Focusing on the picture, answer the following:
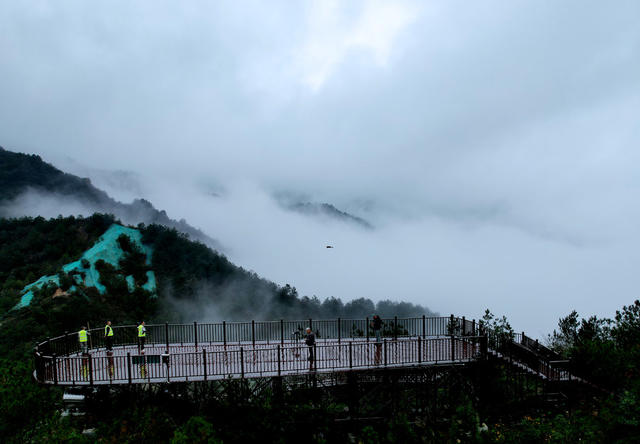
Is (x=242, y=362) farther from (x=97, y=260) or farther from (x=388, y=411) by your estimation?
(x=97, y=260)

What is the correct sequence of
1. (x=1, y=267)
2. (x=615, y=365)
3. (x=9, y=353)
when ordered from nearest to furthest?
(x=615, y=365), (x=9, y=353), (x=1, y=267)

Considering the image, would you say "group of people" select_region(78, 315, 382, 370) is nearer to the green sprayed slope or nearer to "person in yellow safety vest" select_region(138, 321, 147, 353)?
"person in yellow safety vest" select_region(138, 321, 147, 353)

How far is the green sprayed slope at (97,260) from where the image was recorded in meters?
45.5

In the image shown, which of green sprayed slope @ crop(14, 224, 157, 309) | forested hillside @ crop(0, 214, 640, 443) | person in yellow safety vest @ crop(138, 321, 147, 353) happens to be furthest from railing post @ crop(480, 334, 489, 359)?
green sprayed slope @ crop(14, 224, 157, 309)

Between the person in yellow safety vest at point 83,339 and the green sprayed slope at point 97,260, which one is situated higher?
the green sprayed slope at point 97,260

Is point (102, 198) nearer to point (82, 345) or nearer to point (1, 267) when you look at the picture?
point (1, 267)

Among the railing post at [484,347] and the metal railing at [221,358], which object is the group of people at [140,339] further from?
the railing post at [484,347]

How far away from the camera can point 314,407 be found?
17.9 m

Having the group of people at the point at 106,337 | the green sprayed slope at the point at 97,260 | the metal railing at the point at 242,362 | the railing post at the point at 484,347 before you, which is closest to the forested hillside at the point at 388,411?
the railing post at the point at 484,347

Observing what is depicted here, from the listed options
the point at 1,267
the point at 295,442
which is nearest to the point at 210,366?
the point at 295,442

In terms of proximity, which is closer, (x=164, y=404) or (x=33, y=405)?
(x=33, y=405)

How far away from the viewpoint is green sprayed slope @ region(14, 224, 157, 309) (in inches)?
1792

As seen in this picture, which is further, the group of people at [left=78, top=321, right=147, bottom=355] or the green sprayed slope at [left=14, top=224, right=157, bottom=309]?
the green sprayed slope at [left=14, top=224, right=157, bottom=309]

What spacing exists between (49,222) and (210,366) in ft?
172
